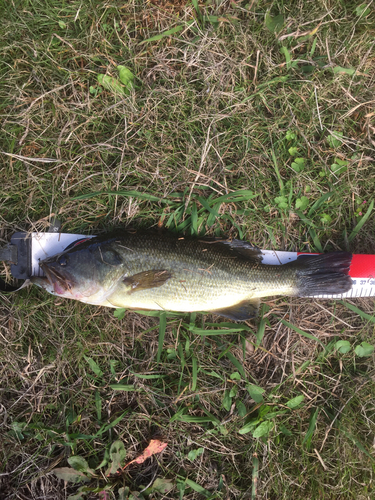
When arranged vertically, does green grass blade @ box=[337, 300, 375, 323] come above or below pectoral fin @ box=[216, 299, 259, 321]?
below

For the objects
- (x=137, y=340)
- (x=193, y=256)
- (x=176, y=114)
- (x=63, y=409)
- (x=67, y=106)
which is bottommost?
(x=63, y=409)

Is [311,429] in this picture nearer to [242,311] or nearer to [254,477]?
[254,477]

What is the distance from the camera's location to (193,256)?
9.21ft

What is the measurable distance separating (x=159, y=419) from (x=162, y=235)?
1.89 m

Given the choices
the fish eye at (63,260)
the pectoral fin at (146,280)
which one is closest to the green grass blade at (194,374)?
the pectoral fin at (146,280)

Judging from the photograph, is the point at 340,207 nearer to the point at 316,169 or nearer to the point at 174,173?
the point at 316,169

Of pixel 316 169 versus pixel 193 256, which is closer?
pixel 193 256

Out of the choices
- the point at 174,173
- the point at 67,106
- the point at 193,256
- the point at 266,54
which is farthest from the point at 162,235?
the point at 266,54

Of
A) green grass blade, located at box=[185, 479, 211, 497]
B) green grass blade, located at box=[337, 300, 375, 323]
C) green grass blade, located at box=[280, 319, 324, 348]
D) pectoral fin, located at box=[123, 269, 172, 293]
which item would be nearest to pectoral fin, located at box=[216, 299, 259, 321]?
green grass blade, located at box=[280, 319, 324, 348]

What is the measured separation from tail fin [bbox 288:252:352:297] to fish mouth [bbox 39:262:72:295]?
2165 millimetres

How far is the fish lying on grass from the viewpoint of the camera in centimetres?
271

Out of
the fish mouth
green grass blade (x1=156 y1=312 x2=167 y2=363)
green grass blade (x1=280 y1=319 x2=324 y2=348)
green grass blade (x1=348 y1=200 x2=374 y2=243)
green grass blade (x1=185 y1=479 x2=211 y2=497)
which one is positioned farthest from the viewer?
green grass blade (x1=348 y1=200 x2=374 y2=243)

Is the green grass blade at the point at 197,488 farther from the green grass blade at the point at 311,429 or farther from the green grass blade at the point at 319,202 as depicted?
the green grass blade at the point at 319,202

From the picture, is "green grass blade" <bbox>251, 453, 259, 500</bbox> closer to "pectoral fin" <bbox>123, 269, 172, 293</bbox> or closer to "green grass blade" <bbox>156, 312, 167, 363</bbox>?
"green grass blade" <bbox>156, 312, 167, 363</bbox>
